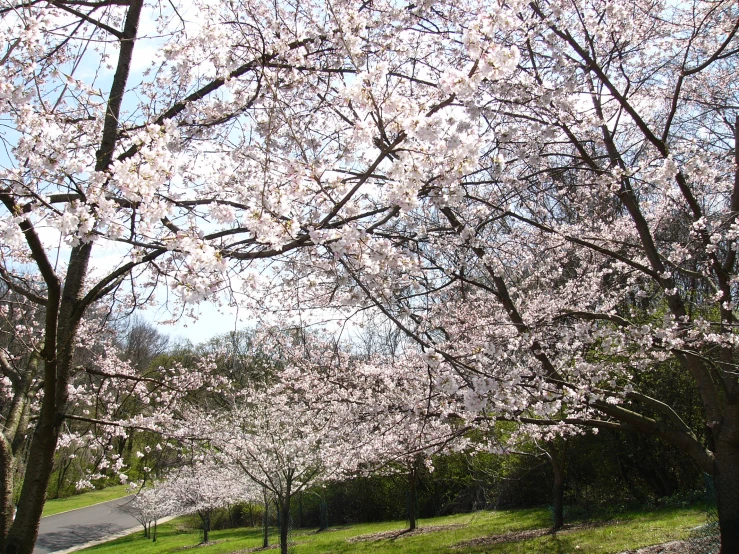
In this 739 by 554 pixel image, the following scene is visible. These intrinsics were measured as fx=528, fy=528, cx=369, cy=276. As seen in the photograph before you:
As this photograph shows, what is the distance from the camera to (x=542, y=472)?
1408 cm

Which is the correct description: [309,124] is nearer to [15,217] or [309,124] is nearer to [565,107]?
[565,107]

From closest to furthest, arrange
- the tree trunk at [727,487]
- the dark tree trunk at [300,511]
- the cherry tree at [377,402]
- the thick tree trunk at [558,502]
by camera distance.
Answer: the tree trunk at [727,487]
the cherry tree at [377,402]
the thick tree trunk at [558,502]
the dark tree trunk at [300,511]

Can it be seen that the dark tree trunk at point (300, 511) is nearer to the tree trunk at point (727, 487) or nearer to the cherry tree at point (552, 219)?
the cherry tree at point (552, 219)

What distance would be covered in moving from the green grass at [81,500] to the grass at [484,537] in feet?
21.6

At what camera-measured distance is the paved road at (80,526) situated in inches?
669

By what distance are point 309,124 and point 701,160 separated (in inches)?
142

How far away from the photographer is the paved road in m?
17.0

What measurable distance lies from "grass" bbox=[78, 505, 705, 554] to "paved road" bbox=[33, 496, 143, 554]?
3.41ft

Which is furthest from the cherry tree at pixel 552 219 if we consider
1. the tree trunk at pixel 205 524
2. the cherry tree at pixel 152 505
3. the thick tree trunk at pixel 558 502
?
the cherry tree at pixel 152 505

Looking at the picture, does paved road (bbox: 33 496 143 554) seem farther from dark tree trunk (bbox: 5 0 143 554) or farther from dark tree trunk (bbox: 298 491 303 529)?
dark tree trunk (bbox: 5 0 143 554)

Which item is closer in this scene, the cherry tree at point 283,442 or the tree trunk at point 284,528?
the tree trunk at point 284,528

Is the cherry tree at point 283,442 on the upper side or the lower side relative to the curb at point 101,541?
upper

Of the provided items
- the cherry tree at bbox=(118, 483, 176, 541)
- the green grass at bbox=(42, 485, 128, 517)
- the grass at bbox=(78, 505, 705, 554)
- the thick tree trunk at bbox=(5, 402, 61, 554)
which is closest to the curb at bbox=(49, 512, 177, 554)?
the grass at bbox=(78, 505, 705, 554)

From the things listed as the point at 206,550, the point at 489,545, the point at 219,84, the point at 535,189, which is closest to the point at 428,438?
the point at 489,545
